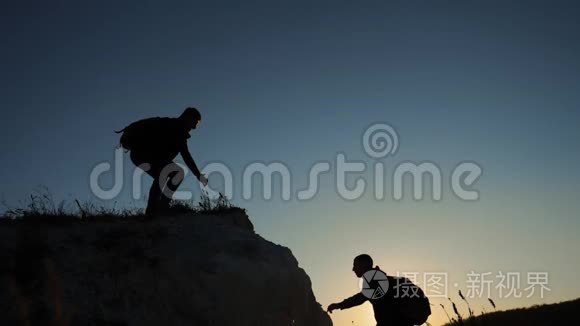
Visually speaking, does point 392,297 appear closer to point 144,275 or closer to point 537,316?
point 144,275

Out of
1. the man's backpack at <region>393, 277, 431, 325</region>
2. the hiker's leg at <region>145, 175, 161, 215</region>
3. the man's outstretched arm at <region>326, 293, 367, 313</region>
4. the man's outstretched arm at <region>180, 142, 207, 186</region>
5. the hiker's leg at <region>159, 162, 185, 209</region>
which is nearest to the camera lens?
the man's backpack at <region>393, 277, 431, 325</region>

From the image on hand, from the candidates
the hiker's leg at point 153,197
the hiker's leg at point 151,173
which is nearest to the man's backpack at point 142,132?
the hiker's leg at point 151,173

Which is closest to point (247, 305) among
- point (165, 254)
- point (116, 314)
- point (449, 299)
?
point (165, 254)

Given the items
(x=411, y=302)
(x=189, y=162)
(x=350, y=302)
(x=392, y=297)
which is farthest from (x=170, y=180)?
(x=411, y=302)

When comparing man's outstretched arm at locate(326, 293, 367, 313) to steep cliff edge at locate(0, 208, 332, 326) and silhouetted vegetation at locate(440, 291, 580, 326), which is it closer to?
steep cliff edge at locate(0, 208, 332, 326)

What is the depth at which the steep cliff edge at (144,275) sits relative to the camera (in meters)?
6.47

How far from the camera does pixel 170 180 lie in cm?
955

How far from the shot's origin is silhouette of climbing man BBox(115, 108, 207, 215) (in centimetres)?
942

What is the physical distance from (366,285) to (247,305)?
233cm

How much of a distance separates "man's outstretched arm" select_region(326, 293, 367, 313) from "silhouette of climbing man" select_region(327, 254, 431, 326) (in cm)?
14

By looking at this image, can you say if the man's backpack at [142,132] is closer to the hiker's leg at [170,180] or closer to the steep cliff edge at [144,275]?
the hiker's leg at [170,180]

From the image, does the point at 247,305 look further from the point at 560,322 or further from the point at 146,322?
the point at 560,322

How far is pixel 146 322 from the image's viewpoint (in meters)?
6.78

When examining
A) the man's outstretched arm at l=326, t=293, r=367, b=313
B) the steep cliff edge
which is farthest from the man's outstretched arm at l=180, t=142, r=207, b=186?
the man's outstretched arm at l=326, t=293, r=367, b=313
